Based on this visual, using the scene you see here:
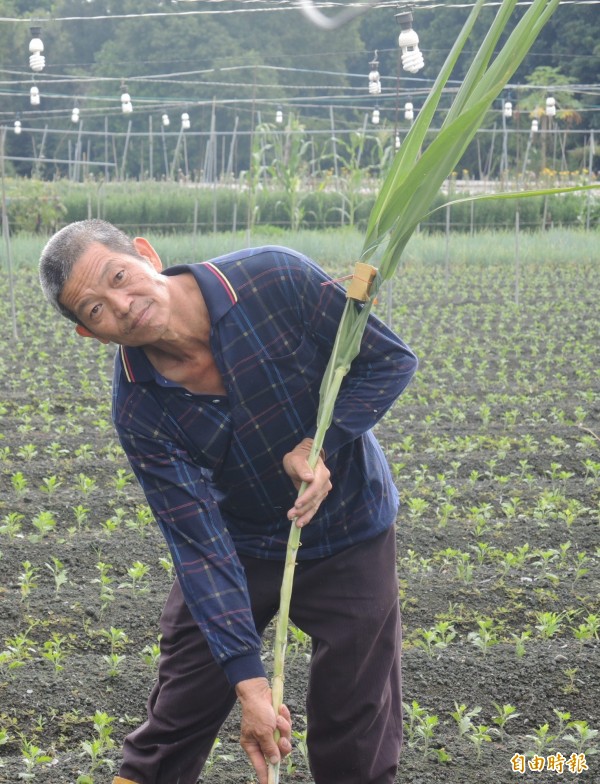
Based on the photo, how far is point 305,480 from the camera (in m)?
1.90

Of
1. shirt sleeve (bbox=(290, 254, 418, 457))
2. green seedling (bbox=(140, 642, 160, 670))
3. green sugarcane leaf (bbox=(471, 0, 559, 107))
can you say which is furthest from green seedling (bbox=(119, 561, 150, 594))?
green sugarcane leaf (bbox=(471, 0, 559, 107))

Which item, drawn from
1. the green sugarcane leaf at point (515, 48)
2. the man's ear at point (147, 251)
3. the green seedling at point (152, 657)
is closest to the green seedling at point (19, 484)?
the green seedling at point (152, 657)

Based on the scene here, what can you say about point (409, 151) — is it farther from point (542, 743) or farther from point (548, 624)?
point (548, 624)

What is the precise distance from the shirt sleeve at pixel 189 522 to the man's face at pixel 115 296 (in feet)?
0.59

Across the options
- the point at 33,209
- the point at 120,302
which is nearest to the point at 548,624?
the point at 120,302

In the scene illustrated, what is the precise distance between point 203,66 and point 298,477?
107 feet

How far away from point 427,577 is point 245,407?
6.81 feet

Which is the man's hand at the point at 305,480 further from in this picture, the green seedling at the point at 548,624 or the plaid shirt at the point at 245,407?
the green seedling at the point at 548,624

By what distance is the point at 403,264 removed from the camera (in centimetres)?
1423

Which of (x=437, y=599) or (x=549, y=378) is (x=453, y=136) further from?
(x=549, y=378)

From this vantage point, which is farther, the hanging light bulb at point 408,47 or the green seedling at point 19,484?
the hanging light bulb at point 408,47

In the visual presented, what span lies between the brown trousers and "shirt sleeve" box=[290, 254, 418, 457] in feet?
0.96

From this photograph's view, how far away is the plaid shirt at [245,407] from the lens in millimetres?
2064

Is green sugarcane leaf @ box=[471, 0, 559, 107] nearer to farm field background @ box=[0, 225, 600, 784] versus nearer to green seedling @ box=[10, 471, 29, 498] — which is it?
farm field background @ box=[0, 225, 600, 784]
